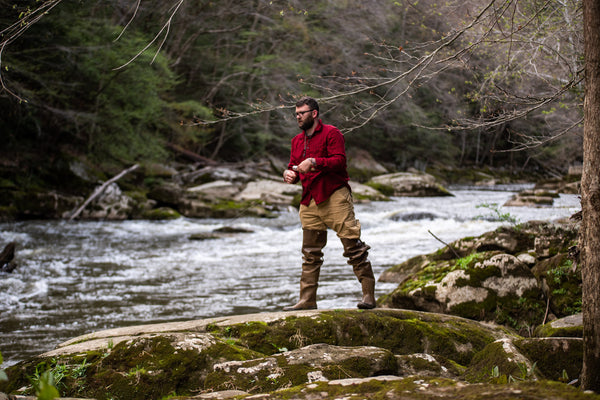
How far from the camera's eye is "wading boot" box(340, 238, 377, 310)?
4664 millimetres

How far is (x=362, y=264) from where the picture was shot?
471 centimetres

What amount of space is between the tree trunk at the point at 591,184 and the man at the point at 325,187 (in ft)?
6.98

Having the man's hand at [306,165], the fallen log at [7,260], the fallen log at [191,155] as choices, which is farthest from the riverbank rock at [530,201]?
the man's hand at [306,165]

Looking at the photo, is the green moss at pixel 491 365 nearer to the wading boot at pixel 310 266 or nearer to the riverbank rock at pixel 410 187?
the wading boot at pixel 310 266

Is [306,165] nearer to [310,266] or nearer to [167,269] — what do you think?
[310,266]

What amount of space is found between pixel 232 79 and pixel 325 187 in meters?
27.0

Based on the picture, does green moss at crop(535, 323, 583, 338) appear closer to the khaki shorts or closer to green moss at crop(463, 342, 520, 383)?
green moss at crop(463, 342, 520, 383)

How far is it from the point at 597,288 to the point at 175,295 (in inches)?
265

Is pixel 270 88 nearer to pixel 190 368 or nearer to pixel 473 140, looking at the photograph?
Answer: pixel 473 140

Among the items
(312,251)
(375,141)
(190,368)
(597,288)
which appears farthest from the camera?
(375,141)

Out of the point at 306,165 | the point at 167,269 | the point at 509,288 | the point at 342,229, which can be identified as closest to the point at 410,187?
the point at 167,269

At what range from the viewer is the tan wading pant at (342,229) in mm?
4629

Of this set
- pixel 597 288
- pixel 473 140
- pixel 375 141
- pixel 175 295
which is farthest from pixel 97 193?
pixel 473 140

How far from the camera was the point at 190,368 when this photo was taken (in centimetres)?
331
